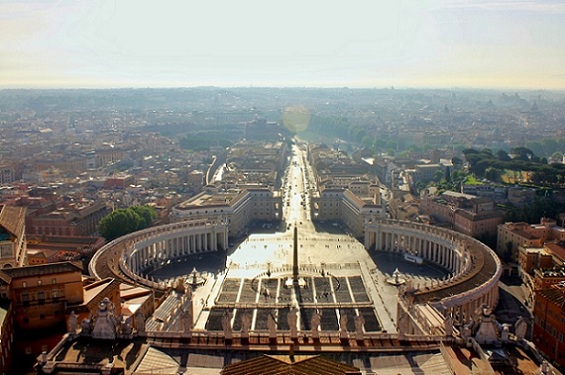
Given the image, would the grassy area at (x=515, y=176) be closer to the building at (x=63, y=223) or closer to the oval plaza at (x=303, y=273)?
the oval plaza at (x=303, y=273)

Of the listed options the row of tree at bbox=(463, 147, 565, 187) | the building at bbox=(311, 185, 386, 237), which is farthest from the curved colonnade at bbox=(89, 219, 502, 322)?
the row of tree at bbox=(463, 147, 565, 187)

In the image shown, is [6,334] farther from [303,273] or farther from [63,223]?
[63,223]

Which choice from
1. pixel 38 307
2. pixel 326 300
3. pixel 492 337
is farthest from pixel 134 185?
pixel 492 337

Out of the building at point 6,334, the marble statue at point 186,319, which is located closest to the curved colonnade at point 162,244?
the marble statue at point 186,319

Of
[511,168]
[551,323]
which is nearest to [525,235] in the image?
[551,323]

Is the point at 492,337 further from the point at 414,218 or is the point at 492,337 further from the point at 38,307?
the point at 414,218
